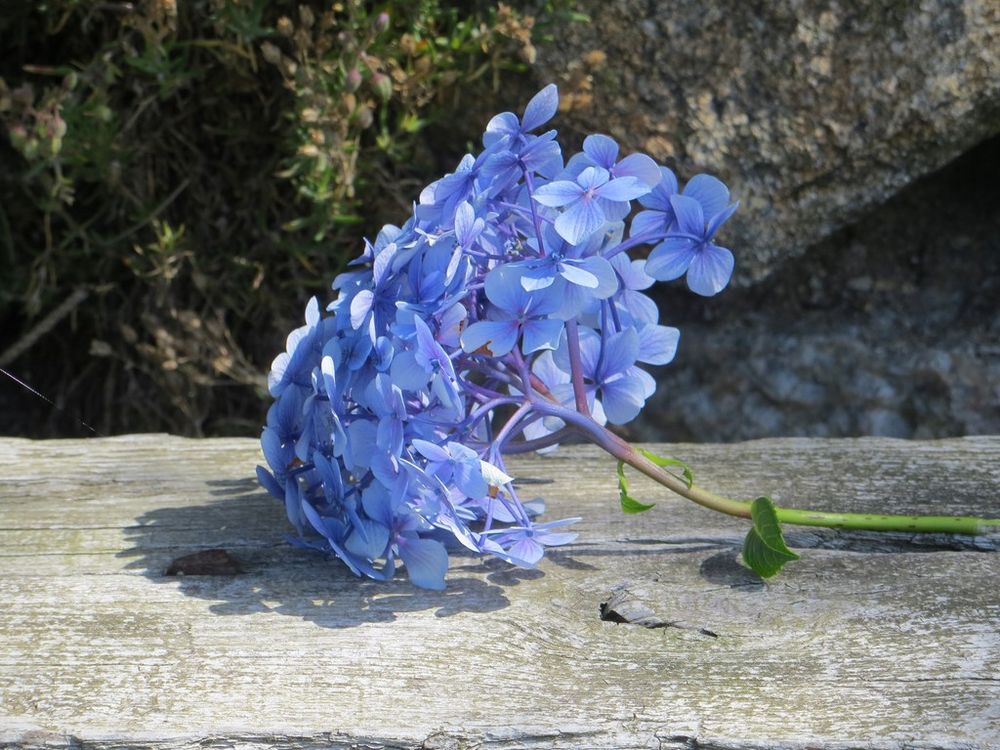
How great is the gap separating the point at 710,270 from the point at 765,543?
314 mm

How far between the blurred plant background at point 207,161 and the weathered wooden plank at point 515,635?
2.97ft

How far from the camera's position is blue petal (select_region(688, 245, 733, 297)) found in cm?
126

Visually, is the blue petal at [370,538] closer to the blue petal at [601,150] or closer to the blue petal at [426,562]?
the blue petal at [426,562]

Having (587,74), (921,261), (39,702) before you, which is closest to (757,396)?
(921,261)

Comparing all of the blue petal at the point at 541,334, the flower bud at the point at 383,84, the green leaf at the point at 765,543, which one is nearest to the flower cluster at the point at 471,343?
the blue petal at the point at 541,334

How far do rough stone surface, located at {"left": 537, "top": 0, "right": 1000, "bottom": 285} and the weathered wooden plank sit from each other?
932mm

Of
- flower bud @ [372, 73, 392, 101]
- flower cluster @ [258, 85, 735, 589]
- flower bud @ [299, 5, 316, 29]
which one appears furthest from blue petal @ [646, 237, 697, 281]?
flower bud @ [299, 5, 316, 29]

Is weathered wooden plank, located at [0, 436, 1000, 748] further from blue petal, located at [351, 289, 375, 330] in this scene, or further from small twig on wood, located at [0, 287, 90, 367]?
small twig on wood, located at [0, 287, 90, 367]

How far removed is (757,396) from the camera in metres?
2.76

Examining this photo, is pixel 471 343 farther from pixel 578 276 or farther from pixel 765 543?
pixel 765 543

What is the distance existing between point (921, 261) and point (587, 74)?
979 mm

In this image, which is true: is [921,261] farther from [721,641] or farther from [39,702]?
[39,702]

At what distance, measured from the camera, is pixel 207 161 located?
8.47 ft

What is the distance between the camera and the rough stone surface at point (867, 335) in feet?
8.63
